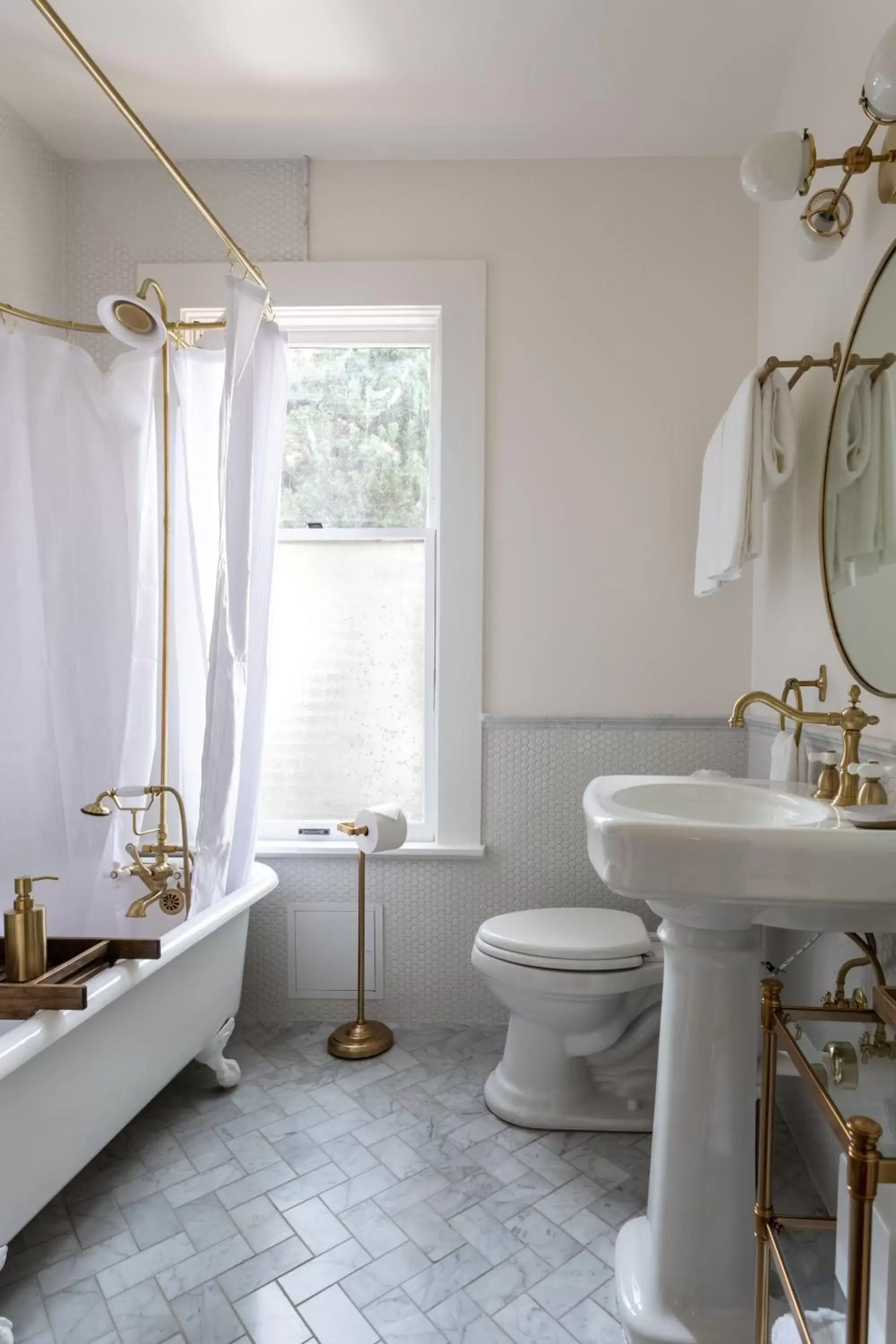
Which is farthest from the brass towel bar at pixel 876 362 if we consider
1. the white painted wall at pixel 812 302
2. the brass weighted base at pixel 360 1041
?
the brass weighted base at pixel 360 1041

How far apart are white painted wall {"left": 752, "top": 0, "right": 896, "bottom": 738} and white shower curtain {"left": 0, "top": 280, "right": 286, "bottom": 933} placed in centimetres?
128

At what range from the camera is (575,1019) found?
6.31ft

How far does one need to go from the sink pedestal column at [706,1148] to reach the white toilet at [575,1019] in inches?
19.7

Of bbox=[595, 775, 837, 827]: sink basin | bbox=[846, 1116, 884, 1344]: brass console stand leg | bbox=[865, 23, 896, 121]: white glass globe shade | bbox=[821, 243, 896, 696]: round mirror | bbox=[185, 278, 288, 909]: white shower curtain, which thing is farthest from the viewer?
bbox=[185, 278, 288, 909]: white shower curtain

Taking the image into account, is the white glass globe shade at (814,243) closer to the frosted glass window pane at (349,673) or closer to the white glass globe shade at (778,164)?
the white glass globe shade at (778,164)

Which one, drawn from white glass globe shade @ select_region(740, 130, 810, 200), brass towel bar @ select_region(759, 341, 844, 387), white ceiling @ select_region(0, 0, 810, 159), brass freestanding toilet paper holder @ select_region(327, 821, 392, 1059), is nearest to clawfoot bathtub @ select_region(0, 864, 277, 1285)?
brass freestanding toilet paper holder @ select_region(327, 821, 392, 1059)

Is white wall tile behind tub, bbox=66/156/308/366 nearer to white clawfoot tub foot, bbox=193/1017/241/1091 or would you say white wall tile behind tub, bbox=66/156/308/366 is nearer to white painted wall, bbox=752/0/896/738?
white painted wall, bbox=752/0/896/738

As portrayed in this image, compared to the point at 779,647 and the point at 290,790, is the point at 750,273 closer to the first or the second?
the point at 779,647

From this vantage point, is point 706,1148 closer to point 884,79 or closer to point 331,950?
point 331,950

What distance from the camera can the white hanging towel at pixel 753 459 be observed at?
1831mm

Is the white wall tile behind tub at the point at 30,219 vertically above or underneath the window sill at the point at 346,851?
above

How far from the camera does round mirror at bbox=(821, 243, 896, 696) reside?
142cm

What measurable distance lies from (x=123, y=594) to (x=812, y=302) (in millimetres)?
1805

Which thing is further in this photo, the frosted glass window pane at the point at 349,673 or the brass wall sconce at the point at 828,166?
the frosted glass window pane at the point at 349,673
